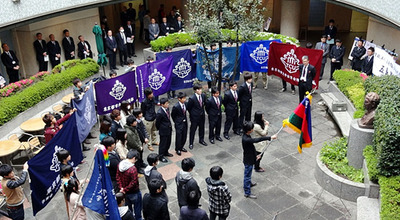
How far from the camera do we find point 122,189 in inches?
278

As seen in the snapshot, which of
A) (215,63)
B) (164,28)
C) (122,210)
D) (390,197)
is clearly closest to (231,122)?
(215,63)

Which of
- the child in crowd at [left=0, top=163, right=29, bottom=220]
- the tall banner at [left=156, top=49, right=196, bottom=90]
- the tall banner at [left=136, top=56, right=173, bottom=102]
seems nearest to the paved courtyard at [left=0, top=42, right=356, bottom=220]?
the child in crowd at [left=0, top=163, right=29, bottom=220]

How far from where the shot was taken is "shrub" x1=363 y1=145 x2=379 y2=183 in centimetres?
736

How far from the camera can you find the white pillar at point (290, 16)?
19.8m

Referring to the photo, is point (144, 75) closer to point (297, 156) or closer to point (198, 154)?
point (198, 154)

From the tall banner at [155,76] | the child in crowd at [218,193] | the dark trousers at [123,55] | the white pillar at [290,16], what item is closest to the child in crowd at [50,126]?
the tall banner at [155,76]

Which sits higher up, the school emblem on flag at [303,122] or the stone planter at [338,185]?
the school emblem on flag at [303,122]

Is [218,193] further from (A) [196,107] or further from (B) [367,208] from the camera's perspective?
(A) [196,107]

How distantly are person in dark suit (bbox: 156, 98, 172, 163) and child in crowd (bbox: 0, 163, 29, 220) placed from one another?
3507mm

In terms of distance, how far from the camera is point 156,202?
630 cm

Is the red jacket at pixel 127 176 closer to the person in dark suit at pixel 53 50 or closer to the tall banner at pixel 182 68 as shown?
the tall banner at pixel 182 68

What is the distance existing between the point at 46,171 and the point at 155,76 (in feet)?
19.4

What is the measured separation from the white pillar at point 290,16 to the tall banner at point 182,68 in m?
8.19

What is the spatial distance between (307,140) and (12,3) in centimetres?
1032
